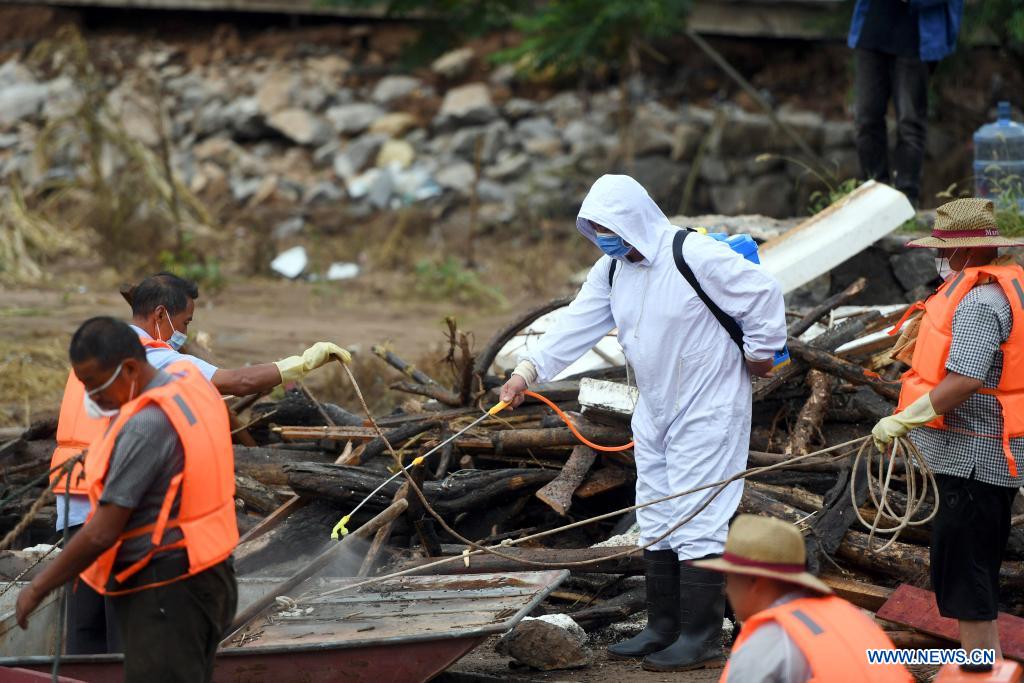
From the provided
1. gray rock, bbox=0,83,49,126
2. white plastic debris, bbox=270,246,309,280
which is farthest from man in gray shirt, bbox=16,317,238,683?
gray rock, bbox=0,83,49,126

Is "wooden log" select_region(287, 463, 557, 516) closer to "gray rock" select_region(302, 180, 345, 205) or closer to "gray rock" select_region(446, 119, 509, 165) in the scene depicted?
"gray rock" select_region(302, 180, 345, 205)

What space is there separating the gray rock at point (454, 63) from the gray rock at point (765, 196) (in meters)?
5.89

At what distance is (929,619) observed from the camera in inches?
210

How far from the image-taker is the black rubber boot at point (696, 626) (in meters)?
5.09

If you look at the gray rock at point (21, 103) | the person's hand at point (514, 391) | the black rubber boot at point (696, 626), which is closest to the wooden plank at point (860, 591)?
the black rubber boot at point (696, 626)

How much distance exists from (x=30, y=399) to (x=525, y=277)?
636 cm

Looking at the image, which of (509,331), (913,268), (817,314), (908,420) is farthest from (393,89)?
(908,420)

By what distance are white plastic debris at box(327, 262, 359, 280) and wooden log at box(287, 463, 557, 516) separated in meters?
9.04

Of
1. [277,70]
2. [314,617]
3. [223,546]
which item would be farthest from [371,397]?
[277,70]

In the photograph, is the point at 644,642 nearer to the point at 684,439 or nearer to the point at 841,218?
the point at 684,439

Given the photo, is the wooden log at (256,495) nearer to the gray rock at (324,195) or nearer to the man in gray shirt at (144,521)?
the man in gray shirt at (144,521)

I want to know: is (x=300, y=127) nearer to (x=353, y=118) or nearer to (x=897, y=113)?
(x=353, y=118)

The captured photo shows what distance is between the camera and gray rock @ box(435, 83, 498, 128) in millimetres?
18031

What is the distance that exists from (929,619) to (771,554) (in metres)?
2.68
